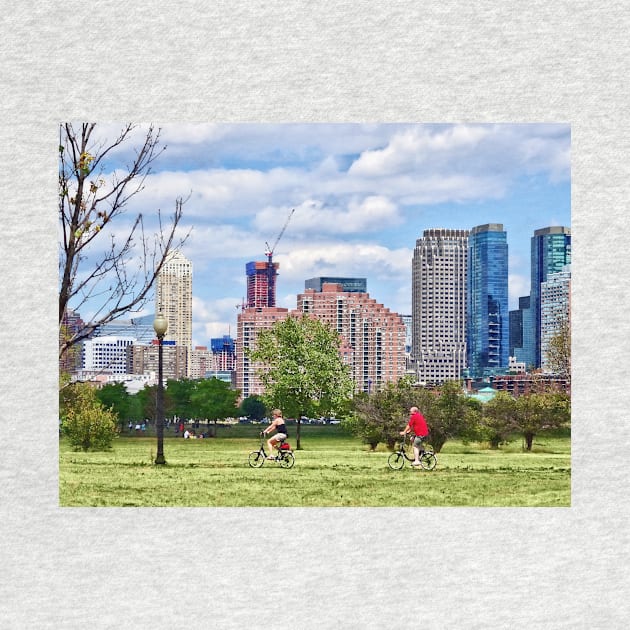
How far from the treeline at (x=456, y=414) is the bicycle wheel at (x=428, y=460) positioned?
57.6 inches

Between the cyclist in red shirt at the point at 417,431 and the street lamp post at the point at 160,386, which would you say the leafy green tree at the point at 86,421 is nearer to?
the street lamp post at the point at 160,386

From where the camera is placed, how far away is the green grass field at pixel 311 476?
9.34 metres

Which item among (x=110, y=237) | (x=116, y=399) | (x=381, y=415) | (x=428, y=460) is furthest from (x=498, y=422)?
(x=110, y=237)

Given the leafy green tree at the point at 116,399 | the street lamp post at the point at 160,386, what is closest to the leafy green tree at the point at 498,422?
the street lamp post at the point at 160,386

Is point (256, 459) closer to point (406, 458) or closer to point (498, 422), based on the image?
point (406, 458)

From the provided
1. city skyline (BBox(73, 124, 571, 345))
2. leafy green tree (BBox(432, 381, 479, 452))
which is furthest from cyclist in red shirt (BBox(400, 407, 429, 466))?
leafy green tree (BBox(432, 381, 479, 452))

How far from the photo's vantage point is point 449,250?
11.5 meters

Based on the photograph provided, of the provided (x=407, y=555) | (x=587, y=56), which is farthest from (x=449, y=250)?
(x=407, y=555)

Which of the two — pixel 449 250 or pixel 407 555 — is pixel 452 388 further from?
pixel 407 555

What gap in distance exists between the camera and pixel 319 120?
27.0 ft

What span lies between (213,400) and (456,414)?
2.91 meters

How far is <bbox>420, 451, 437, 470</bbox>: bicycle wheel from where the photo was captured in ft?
37.6

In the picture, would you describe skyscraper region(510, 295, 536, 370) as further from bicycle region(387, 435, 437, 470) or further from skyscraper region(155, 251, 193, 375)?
skyscraper region(155, 251, 193, 375)

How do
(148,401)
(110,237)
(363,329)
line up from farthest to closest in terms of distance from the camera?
(363,329)
(148,401)
(110,237)
